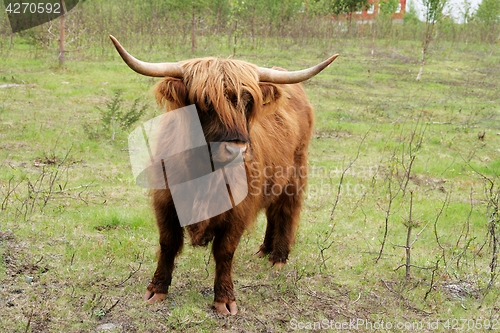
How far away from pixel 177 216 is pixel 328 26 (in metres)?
19.9

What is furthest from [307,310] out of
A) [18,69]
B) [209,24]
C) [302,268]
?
[209,24]

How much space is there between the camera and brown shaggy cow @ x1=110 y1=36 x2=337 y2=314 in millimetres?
2617

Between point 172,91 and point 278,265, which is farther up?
point 172,91

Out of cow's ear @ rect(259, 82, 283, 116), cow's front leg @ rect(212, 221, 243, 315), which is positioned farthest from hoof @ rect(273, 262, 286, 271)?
cow's ear @ rect(259, 82, 283, 116)

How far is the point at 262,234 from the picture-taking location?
15.9ft

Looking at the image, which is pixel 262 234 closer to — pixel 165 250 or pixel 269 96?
pixel 165 250

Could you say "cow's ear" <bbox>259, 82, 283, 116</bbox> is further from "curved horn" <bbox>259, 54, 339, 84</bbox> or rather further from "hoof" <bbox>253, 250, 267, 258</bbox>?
"hoof" <bbox>253, 250, 267, 258</bbox>

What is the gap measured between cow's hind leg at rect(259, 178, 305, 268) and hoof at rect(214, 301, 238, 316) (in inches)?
36.2

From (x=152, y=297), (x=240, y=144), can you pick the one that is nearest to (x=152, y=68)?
(x=240, y=144)

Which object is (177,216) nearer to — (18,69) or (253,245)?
(253,245)

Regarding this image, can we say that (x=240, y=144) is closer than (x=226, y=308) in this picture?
Yes

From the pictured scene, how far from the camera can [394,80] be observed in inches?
564

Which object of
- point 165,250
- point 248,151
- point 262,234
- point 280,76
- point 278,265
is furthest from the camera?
point 262,234

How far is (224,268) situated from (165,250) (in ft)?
1.32
